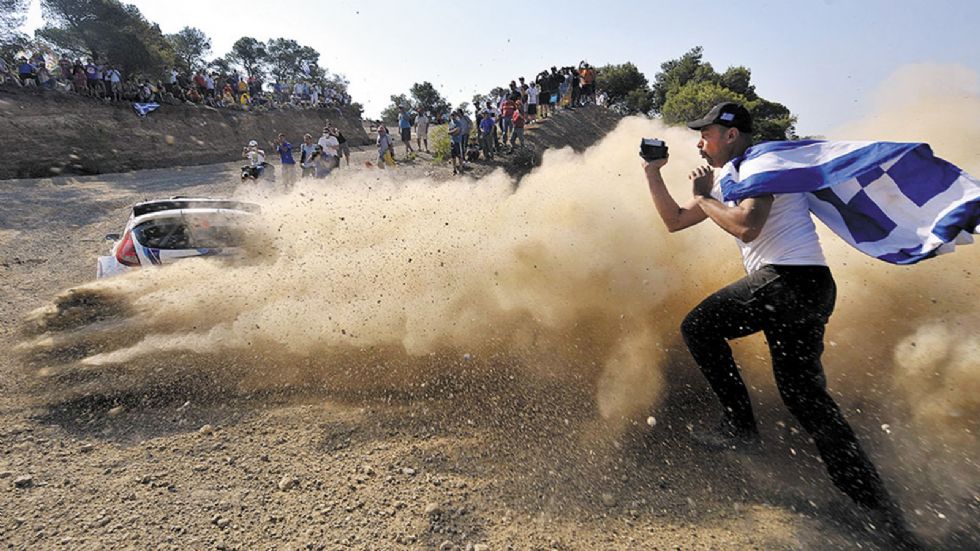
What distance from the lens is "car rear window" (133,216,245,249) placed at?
5680mm

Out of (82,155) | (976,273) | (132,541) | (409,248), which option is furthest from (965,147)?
(82,155)

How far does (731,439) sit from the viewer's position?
2951mm

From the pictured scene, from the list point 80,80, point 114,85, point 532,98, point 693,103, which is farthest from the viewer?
point 693,103

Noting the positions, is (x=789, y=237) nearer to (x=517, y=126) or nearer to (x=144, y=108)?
(x=517, y=126)

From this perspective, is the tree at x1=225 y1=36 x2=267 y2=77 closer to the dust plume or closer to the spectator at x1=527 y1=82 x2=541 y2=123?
the spectator at x1=527 y1=82 x2=541 y2=123

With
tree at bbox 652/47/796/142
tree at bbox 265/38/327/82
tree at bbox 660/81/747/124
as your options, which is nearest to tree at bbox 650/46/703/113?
tree at bbox 652/47/796/142

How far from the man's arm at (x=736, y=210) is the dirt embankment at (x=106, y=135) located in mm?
20766

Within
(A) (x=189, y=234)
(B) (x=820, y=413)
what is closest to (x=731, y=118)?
(B) (x=820, y=413)

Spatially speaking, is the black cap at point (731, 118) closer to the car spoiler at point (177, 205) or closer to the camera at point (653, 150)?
the camera at point (653, 150)

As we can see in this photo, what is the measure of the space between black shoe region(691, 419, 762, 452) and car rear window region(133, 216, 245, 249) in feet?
18.3

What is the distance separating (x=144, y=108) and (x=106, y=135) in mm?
2457

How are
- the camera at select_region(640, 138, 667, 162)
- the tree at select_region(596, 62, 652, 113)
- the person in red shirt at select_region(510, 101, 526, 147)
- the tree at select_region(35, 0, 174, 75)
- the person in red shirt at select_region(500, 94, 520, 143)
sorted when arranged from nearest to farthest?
the camera at select_region(640, 138, 667, 162) < the person in red shirt at select_region(510, 101, 526, 147) < the person in red shirt at select_region(500, 94, 520, 143) < the tree at select_region(35, 0, 174, 75) < the tree at select_region(596, 62, 652, 113)

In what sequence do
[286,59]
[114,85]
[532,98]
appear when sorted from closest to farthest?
1. [532,98]
2. [114,85]
3. [286,59]

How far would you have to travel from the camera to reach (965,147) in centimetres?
411
